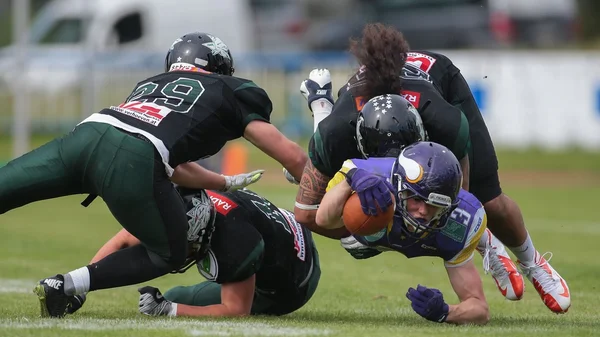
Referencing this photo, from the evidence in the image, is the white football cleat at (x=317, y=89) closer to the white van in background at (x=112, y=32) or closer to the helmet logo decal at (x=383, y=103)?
the helmet logo decal at (x=383, y=103)

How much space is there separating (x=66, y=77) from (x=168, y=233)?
58.0ft

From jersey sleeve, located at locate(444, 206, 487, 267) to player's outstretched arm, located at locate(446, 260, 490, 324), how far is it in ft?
0.13

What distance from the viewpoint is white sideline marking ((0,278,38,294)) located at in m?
7.22

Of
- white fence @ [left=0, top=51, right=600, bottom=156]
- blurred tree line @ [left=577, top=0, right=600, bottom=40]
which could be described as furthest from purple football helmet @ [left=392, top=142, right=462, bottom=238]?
blurred tree line @ [left=577, top=0, right=600, bottom=40]

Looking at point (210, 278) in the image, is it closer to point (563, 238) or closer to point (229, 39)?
point (563, 238)

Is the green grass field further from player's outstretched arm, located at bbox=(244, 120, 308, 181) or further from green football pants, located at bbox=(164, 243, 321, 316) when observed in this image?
player's outstretched arm, located at bbox=(244, 120, 308, 181)

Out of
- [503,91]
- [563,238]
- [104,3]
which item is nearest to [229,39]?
[104,3]

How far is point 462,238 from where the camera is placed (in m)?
5.63

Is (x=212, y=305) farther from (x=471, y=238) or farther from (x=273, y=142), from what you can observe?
(x=471, y=238)

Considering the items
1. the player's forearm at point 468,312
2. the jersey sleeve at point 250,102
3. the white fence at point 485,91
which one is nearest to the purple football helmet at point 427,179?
the player's forearm at point 468,312

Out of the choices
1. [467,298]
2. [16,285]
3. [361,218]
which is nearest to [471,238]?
[467,298]

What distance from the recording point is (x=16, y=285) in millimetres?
7566

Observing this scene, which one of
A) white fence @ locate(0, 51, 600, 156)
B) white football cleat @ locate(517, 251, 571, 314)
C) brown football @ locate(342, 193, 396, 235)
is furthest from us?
white fence @ locate(0, 51, 600, 156)

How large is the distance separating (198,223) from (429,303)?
1.37 metres
